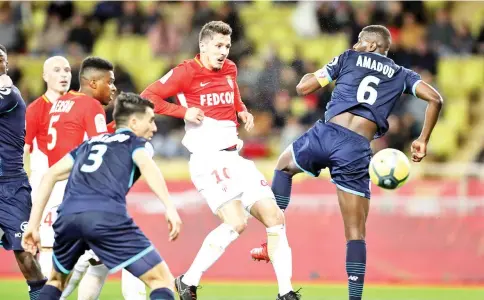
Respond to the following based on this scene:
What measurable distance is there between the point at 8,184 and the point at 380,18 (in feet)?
32.6

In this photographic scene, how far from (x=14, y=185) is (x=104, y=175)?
2.06 metres

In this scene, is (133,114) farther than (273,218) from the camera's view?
No

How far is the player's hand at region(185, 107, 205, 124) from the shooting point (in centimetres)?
831

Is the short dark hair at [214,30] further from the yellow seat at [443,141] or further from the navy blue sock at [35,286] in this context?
the yellow seat at [443,141]

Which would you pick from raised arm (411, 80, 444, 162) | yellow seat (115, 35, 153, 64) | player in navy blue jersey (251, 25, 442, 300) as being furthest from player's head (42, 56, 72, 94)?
yellow seat (115, 35, 153, 64)

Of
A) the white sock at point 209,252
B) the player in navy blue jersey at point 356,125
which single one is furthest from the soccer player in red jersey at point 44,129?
the player in navy blue jersey at point 356,125

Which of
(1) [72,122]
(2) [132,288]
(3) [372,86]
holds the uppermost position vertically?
(3) [372,86]

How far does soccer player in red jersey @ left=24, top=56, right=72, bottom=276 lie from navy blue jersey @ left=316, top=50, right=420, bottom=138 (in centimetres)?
247

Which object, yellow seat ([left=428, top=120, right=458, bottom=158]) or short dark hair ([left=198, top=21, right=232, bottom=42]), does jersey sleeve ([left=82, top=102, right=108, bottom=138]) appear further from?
yellow seat ([left=428, top=120, right=458, bottom=158])

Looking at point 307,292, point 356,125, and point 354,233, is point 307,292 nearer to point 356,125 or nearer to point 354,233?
point 354,233

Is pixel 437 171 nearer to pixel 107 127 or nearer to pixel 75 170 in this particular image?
pixel 107 127

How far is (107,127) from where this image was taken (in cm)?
862

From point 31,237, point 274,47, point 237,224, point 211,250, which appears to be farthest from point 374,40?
point 274,47

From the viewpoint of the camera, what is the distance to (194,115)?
8312 millimetres
